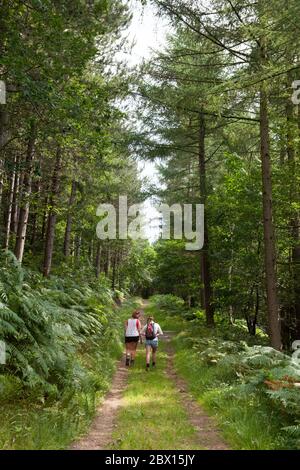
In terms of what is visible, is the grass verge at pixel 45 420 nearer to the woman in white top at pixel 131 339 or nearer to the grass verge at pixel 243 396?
the grass verge at pixel 243 396

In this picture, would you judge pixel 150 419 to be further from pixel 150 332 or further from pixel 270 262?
pixel 270 262

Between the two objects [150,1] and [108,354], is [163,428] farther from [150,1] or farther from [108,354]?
[150,1]

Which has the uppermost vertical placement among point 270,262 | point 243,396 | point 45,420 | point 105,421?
point 270,262

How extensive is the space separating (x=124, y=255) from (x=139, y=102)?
29938 millimetres

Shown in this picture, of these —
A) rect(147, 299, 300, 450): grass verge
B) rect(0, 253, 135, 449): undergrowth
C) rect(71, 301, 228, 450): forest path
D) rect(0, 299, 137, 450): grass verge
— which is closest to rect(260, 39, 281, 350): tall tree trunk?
rect(147, 299, 300, 450): grass verge

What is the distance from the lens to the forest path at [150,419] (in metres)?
6.32

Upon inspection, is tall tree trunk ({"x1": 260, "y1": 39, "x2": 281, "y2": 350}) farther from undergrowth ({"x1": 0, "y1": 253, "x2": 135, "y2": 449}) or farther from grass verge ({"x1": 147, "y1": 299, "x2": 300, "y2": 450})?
undergrowth ({"x1": 0, "y1": 253, "x2": 135, "y2": 449})

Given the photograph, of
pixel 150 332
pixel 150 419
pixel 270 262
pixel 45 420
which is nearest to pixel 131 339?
pixel 150 332

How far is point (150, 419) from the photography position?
7574 millimetres

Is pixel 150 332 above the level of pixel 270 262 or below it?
below

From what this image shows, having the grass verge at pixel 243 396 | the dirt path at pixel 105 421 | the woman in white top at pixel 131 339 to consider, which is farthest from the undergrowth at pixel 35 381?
the woman in white top at pixel 131 339

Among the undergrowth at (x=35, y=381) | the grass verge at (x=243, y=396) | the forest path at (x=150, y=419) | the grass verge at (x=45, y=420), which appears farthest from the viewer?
the forest path at (x=150, y=419)

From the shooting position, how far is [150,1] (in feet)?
35.3
